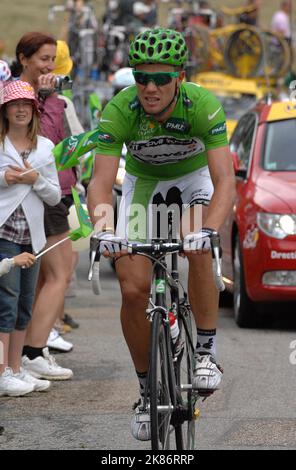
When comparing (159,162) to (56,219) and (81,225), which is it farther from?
(56,219)

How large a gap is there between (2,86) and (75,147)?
62 cm

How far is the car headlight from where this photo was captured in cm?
1034

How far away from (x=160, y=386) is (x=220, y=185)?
99 centimetres

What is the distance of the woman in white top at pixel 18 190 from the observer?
7.93 m

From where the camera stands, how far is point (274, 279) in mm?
10477

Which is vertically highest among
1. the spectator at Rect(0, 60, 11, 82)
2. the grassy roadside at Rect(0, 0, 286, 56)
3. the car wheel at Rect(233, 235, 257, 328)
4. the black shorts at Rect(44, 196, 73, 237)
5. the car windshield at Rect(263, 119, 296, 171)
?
the spectator at Rect(0, 60, 11, 82)

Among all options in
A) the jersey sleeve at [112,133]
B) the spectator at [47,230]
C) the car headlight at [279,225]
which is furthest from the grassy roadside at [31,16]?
the jersey sleeve at [112,133]

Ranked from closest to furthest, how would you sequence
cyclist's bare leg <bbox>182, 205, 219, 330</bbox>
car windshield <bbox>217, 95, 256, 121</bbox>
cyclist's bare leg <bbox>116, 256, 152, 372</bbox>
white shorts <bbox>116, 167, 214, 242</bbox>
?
1. cyclist's bare leg <bbox>116, 256, 152, 372</bbox>
2. cyclist's bare leg <bbox>182, 205, 219, 330</bbox>
3. white shorts <bbox>116, 167, 214, 242</bbox>
4. car windshield <bbox>217, 95, 256, 121</bbox>

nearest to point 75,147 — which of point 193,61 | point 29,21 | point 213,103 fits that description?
point 213,103

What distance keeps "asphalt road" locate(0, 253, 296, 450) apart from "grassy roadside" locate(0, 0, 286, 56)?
2916cm

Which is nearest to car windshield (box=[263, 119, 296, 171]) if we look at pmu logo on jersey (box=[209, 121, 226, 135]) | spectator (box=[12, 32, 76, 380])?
spectator (box=[12, 32, 76, 380])

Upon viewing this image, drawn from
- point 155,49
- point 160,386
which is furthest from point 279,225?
point 160,386

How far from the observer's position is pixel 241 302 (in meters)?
10.8

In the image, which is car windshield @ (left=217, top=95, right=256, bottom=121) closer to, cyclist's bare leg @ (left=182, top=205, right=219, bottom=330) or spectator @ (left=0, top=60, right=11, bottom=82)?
spectator @ (left=0, top=60, right=11, bottom=82)
